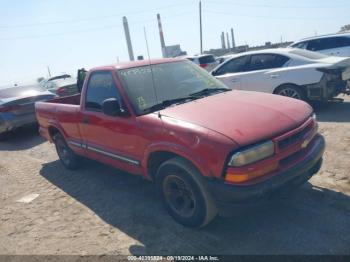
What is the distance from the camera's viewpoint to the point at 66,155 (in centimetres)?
623

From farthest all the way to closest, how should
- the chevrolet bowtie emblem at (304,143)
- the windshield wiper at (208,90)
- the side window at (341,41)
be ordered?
the side window at (341,41)
the windshield wiper at (208,90)
the chevrolet bowtie emblem at (304,143)

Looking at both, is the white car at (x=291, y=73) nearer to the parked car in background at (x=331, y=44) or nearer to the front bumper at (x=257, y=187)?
the parked car in background at (x=331, y=44)

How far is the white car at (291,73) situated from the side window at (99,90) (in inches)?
180

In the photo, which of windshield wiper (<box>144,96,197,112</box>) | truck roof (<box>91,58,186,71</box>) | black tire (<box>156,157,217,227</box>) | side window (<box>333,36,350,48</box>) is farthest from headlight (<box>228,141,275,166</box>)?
side window (<box>333,36,350,48</box>)

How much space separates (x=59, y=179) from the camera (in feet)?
19.3

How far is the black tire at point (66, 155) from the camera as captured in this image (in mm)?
6023

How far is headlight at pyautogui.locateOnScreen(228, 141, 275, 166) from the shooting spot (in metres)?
2.98

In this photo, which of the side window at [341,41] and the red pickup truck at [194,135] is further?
the side window at [341,41]

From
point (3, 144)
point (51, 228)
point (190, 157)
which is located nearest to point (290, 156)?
point (190, 157)

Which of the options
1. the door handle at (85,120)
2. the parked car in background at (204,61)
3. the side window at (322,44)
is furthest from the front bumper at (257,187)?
the parked car in background at (204,61)

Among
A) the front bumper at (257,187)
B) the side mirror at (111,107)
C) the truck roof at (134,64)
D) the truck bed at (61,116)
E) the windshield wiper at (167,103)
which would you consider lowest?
the front bumper at (257,187)

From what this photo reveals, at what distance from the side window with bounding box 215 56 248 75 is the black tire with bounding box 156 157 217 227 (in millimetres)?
5617

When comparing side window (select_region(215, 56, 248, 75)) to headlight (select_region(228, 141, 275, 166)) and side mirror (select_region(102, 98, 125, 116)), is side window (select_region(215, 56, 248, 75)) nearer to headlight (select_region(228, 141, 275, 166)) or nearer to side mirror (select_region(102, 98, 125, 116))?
side mirror (select_region(102, 98, 125, 116))

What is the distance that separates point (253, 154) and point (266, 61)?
564 centimetres
